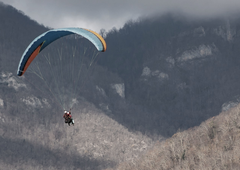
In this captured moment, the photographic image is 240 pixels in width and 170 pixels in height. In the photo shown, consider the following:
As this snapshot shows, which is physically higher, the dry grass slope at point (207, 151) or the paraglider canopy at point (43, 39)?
the paraglider canopy at point (43, 39)

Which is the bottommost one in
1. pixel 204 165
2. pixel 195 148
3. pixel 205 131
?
pixel 204 165

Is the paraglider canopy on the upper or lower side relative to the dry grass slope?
upper

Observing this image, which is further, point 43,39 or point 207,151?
point 207,151

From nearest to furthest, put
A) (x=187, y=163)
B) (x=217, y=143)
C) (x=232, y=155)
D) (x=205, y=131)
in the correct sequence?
(x=232, y=155) < (x=187, y=163) < (x=217, y=143) < (x=205, y=131)

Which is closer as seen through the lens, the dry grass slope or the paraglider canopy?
the paraglider canopy

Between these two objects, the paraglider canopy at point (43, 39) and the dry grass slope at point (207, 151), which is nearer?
the paraglider canopy at point (43, 39)

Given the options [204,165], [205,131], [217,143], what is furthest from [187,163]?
[205,131]

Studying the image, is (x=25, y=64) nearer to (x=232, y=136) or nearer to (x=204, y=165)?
(x=204, y=165)

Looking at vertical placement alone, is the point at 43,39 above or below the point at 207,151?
above

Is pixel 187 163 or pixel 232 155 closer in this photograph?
pixel 232 155

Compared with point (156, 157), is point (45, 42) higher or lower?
higher

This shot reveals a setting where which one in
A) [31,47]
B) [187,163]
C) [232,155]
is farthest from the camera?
[187,163]
